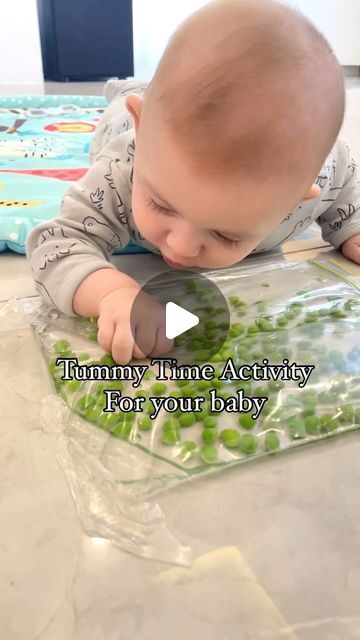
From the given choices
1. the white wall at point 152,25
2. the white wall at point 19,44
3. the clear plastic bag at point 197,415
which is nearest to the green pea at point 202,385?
the clear plastic bag at point 197,415

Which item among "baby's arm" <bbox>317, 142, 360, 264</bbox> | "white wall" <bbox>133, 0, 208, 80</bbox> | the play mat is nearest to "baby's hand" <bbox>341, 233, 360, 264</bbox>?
"baby's arm" <bbox>317, 142, 360, 264</bbox>

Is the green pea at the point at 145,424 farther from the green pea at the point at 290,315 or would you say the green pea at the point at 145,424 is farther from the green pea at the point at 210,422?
the green pea at the point at 290,315

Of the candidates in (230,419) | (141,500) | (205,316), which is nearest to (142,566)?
(141,500)

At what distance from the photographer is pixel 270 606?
0.43m

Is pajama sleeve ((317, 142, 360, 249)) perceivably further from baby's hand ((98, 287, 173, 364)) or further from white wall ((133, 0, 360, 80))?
white wall ((133, 0, 360, 80))

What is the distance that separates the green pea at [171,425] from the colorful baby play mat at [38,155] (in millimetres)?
465

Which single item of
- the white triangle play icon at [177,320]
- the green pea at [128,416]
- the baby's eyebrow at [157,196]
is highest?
the baby's eyebrow at [157,196]

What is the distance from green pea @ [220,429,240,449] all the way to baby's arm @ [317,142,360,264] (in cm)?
53

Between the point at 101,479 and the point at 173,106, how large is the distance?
347 millimetres

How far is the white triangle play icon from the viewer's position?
2.30 ft

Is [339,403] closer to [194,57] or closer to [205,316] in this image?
[205,316]

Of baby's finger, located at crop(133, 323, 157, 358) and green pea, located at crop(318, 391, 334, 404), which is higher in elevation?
baby's finger, located at crop(133, 323, 157, 358)

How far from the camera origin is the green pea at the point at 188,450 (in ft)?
1.76

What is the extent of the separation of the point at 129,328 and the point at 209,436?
0.17 meters
